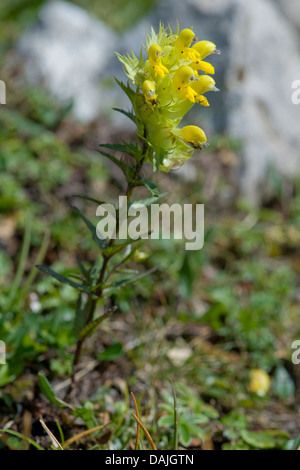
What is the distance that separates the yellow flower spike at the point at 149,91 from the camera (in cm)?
125

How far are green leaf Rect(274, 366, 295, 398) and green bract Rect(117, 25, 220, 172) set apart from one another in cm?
128

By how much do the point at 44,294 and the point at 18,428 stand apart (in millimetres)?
695

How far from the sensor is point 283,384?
2.16 meters

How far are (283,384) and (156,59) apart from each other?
61.8 inches

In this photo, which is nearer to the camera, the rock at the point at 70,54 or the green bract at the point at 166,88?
the green bract at the point at 166,88

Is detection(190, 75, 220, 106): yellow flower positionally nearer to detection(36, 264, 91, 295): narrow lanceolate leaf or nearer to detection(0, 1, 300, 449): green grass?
detection(36, 264, 91, 295): narrow lanceolate leaf

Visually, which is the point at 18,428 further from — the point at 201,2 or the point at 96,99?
the point at 201,2

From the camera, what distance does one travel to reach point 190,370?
2105mm

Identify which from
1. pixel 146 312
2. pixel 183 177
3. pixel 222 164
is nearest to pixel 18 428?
pixel 146 312

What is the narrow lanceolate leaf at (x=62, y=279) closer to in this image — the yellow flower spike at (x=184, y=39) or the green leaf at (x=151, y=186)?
the green leaf at (x=151, y=186)

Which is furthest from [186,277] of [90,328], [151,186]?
[151,186]

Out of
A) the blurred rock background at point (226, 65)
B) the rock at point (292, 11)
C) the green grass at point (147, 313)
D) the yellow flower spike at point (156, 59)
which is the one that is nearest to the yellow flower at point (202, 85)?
the yellow flower spike at point (156, 59)

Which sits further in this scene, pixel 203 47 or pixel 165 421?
pixel 165 421

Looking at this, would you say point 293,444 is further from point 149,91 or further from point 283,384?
point 149,91
